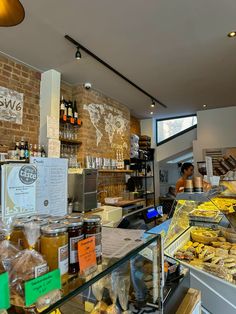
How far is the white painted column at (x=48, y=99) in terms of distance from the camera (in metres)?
3.79

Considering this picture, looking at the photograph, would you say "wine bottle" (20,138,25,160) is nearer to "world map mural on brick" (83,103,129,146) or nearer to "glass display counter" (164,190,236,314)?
"world map mural on brick" (83,103,129,146)

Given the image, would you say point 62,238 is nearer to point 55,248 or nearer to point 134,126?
point 55,248

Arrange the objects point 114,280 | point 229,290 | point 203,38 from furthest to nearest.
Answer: point 203,38 → point 229,290 → point 114,280

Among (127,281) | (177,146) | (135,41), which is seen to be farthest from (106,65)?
(177,146)

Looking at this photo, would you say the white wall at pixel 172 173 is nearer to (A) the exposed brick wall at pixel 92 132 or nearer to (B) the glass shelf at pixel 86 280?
(A) the exposed brick wall at pixel 92 132

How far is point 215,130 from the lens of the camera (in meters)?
6.15

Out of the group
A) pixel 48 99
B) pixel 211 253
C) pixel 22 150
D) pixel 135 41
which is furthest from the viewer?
pixel 48 99

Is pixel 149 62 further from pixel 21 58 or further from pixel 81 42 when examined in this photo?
pixel 21 58

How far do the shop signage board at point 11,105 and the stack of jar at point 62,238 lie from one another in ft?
9.39

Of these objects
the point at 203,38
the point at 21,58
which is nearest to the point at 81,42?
the point at 21,58

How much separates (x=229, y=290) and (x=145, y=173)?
5151 mm

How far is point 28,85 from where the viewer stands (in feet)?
12.2

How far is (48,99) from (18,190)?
3187 mm

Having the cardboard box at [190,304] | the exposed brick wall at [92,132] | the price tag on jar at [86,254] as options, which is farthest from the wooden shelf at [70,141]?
the price tag on jar at [86,254]
